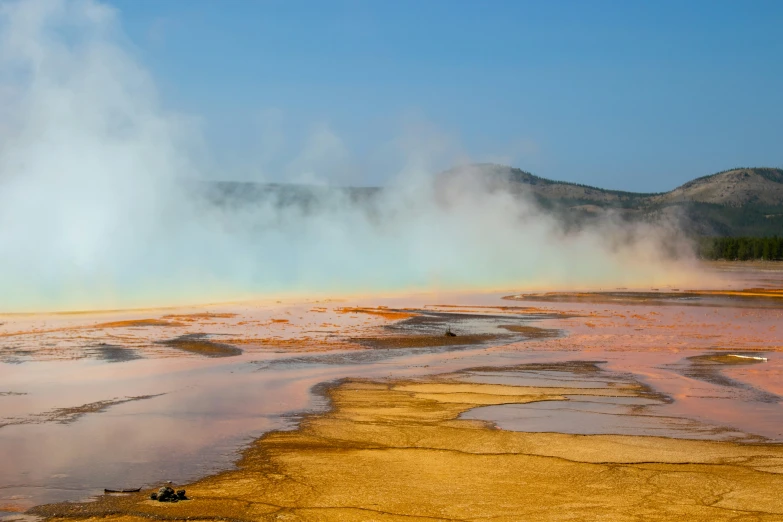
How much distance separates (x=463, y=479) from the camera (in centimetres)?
866

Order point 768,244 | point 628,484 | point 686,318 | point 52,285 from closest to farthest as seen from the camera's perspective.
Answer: point 628,484
point 686,318
point 52,285
point 768,244

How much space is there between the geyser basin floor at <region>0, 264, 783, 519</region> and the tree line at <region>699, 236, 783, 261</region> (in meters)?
77.3

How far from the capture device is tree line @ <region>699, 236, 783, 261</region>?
3900 inches

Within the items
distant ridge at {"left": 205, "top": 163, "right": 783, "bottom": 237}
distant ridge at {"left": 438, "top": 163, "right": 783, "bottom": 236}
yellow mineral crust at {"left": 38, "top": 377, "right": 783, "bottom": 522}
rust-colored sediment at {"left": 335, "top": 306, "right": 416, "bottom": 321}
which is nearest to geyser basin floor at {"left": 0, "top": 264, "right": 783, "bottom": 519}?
A: yellow mineral crust at {"left": 38, "top": 377, "right": 783, "bottom": 522}

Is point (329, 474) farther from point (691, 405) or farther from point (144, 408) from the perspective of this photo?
point (691, 405)

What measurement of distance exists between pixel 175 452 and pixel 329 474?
220 cm

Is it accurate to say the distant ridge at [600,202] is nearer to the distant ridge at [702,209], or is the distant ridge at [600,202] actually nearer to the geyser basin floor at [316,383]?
the distant ridge at [702,209]

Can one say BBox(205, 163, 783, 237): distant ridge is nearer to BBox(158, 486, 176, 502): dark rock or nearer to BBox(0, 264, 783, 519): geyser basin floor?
BBox(0, 264, 783, 519): geyser basin floor

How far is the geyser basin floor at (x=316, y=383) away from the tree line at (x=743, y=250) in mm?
77320

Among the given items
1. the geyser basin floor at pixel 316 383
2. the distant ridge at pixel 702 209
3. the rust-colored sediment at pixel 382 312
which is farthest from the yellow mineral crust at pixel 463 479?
the distant ridge at pixel 702 209

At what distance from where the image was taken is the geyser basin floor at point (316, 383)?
923cm

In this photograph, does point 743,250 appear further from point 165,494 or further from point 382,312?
point 165,494

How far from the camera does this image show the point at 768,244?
101m

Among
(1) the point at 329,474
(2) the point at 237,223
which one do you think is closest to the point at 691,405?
(1) the point at 329,474
